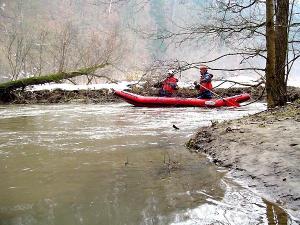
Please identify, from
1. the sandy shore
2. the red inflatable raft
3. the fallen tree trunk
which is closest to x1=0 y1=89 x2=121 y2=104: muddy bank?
the fallen tree trunk

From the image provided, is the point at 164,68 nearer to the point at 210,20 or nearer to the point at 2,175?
the point at 210,20

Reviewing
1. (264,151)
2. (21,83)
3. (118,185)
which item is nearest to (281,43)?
(264,151)

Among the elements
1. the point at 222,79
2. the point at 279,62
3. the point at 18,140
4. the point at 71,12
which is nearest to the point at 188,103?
the point at 279,62

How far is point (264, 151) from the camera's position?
14.4ft

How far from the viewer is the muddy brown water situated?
3.05 m

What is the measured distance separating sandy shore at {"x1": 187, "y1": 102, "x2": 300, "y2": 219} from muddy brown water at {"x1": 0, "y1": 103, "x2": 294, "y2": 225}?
16 cm

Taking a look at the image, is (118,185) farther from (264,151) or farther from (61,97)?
(61,97)

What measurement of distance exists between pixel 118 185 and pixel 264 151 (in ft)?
5.32

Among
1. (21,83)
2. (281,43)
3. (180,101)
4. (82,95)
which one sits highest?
(281,43)

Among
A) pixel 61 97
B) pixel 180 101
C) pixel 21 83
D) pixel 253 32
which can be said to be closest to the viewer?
pixel 253 32

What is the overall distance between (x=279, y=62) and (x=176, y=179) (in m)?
4.71

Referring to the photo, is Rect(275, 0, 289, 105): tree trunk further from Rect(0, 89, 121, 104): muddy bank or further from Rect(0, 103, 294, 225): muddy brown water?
Rect(0, 89, 121, 104): muddy bank

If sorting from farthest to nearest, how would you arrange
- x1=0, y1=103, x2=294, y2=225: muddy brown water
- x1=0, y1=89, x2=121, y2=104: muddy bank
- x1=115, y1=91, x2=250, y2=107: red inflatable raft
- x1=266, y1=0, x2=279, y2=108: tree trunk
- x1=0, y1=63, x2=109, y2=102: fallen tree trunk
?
x1=0, y1=89, x2=121, y2=104: muddy bank → x1=0, y1=63, x2=109, y2=102: fallen tree trunk → x1=115, y1=91, x2=250, y2=107: red inflatable raft → x1=266, y1=0, x2=279, y2=108: tree trunk → x1=0, y1=103, x2=294, y2=225: muddy brown water

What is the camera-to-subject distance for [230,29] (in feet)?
23.5
